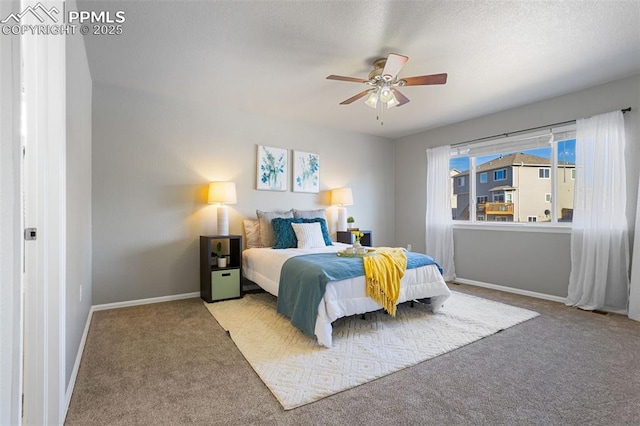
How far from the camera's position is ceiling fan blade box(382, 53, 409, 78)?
8.02 feet

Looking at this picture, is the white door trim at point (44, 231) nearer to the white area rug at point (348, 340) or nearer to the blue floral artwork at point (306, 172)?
the white area rug at point (348, 340)

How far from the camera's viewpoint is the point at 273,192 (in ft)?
15.5

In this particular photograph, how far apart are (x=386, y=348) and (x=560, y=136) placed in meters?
3.52

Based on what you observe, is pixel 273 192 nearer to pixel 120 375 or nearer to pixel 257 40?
pixel 257 40

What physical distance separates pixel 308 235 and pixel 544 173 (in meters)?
3.27

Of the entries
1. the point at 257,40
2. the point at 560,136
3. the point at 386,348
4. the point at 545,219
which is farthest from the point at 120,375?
the point at 560,136

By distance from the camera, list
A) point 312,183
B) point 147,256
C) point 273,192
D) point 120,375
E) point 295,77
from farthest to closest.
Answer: point 312,183 < point 273,192 < point 147,256 < point 295,77 < point 120,375

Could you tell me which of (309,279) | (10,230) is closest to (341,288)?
(309,279)

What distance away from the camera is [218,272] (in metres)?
3.80

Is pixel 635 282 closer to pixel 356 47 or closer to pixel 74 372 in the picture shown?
pixel 356 47

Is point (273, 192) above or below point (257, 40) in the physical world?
below

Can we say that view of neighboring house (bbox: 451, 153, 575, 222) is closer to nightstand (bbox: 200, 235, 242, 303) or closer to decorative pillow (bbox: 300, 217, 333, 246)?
decorative pillow (bbox: 300, 217, 333, 246)

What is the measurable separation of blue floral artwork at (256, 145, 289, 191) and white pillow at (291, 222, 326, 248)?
831 millimetres

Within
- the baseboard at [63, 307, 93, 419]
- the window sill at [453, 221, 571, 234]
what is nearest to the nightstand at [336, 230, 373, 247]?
the window sill at [453, 221, 571, 234]
